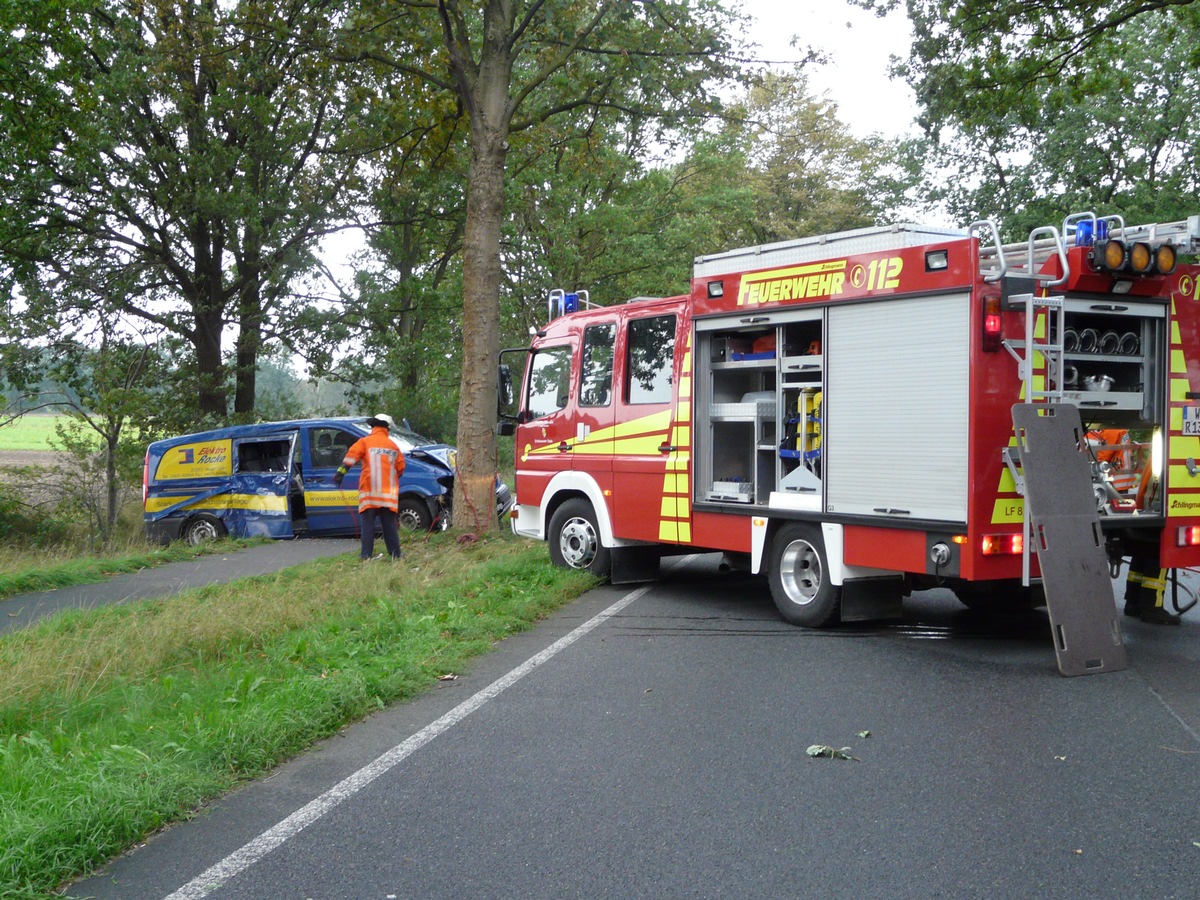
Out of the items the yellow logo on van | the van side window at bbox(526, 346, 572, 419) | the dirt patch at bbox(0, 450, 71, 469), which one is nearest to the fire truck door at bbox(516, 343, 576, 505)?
the van side window at bbox(526, 346, 572, 419)

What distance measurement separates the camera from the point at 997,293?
7160mm

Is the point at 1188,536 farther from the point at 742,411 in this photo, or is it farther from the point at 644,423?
the point at 644,423

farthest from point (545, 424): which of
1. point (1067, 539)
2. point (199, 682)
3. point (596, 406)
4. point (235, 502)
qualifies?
point (235, 502)

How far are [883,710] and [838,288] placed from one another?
3.30 meters

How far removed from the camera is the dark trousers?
13.3m

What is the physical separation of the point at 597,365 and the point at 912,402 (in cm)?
404

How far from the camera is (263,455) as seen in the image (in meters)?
17.9

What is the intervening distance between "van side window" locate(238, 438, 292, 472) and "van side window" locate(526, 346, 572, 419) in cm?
707

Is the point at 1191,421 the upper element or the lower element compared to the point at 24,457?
upper

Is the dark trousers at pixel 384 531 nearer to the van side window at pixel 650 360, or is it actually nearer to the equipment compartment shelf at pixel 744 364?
the van side window at pixel 650 360

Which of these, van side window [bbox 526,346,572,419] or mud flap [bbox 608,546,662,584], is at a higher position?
van side window [bbox 526,346,572,419]

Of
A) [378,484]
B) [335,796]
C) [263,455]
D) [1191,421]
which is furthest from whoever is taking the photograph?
[263,455]

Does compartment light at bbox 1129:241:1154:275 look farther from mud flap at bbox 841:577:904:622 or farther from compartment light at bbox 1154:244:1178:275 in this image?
mud flap at bbox 841:577:904:622

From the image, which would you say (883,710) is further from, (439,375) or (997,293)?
(439,375)
